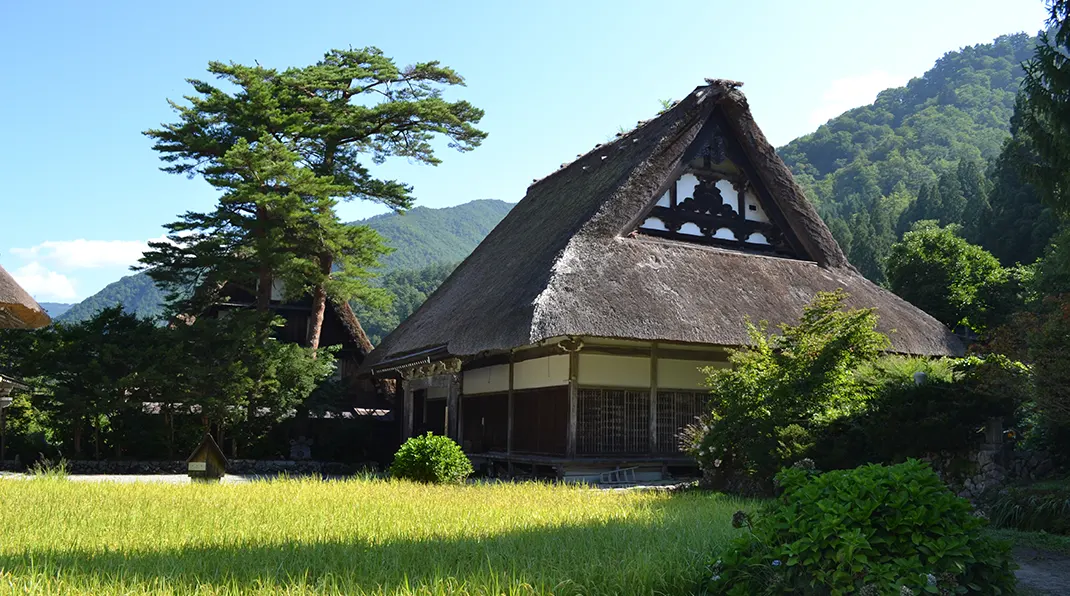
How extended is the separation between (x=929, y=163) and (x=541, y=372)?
194ft

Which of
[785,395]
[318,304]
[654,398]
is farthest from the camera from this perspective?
[318,304]

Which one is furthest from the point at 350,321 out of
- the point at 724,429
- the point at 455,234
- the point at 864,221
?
the point at 455,234

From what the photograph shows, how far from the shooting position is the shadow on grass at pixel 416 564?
13.9 feet

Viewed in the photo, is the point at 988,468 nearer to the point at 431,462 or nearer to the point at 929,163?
the point at 431,462

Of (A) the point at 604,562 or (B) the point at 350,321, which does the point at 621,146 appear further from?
(A) the point at 604,562

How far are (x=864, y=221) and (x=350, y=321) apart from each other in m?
33.1

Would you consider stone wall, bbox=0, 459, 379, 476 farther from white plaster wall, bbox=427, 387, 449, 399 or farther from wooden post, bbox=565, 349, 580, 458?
wooden post, bbox=565, 349, 580, 458

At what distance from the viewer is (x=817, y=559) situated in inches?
162

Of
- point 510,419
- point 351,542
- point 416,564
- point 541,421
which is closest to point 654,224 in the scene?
point 541,421

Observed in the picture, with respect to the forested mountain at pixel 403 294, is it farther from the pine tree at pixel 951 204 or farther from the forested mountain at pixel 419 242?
the pine tree at pixel 951 204

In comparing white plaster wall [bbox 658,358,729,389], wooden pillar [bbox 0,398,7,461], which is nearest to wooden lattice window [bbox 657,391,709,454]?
white plaster wall [bbox 658,358,729,389]

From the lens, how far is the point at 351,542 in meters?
5.56

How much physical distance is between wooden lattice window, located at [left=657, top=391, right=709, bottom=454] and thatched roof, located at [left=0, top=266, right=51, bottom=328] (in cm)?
870

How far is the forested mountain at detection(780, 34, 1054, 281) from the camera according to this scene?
3092cm
